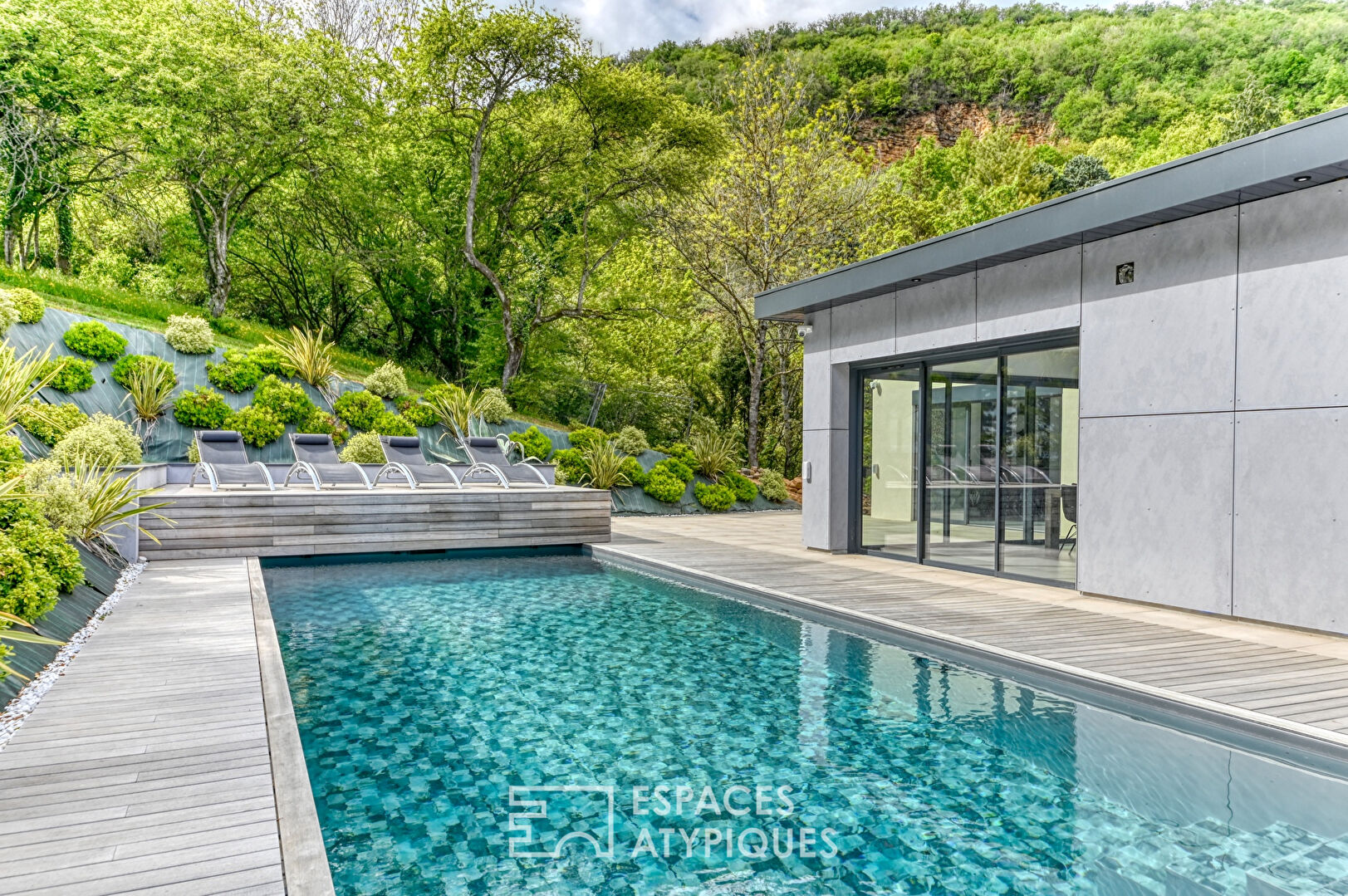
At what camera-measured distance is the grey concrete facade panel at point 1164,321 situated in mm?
6055

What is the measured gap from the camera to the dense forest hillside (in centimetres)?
1672

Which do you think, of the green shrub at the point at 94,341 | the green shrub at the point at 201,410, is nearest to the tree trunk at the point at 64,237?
the green shrub at the point at 94,341

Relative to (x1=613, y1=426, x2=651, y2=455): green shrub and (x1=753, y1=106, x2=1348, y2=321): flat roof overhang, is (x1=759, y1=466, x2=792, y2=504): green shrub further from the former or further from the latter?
(x1=753, y1=106, x2=1348, y2=321): flat roof overhang

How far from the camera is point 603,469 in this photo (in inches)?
605

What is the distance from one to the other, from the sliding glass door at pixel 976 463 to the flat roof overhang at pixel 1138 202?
103 centimetres

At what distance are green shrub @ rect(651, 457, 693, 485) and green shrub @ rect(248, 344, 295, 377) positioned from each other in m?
7.01

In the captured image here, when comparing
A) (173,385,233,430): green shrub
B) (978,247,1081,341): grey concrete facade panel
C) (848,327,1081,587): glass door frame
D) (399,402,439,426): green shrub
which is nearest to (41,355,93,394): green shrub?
(173,385,233,430): green shrub

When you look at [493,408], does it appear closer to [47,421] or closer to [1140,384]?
[47,421]

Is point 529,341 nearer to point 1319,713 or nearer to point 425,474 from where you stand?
point 425,474

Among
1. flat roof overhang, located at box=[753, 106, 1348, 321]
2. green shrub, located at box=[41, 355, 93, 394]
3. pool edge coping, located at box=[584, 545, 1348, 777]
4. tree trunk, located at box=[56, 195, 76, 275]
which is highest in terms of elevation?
tree trunk, located at box=[56, 195, 76, 275]

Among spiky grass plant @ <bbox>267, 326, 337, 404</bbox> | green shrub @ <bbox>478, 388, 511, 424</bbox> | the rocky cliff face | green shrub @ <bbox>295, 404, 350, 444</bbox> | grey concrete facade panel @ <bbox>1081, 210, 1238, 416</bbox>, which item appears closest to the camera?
grey concrete facade panel @ <bbox>1081, 210, 1238, 416</bbox>

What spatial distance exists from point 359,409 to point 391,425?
645 millimetres

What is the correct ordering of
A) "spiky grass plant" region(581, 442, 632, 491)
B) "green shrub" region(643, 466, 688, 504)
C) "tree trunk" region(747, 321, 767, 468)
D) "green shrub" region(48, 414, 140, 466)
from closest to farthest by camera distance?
1. "green shrub" region(48, 414, 140, 466)
2. "spiky grass plant" region(581, 442, 632, 491)
3. "green shrub" region(643, 466, 688, 504)
4. "tree trunk" region(747, 321, 767, 468)

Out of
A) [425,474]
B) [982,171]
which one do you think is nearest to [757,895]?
[425,474]
